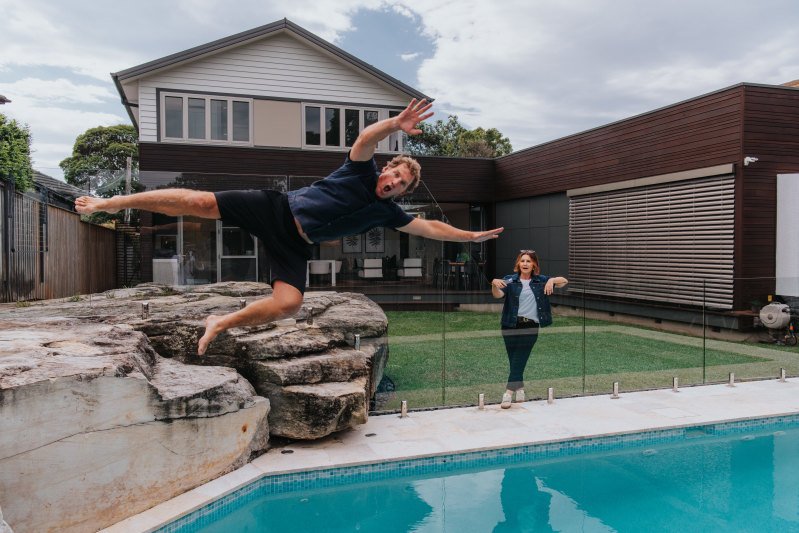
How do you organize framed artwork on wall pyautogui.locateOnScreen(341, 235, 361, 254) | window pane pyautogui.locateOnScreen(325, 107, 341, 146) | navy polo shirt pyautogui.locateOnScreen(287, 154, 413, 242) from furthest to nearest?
window pane pyautogui.locateOnScreen(325, 107, 341, 146)
framed artwork on wall pyautogui.locateOnScreen(341, 235, 361, 254)
navy polo shirt pyautogui.locateOnScreen(287, 154, 413, 242)

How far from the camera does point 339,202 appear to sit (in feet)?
10.1

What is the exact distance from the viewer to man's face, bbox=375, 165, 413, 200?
311 cm

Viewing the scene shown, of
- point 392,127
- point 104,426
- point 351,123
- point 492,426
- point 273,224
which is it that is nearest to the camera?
point 392,127

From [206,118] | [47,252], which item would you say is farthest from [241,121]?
[47,252]

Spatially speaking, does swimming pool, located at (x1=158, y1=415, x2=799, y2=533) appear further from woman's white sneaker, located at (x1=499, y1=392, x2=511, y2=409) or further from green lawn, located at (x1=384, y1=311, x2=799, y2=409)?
green lawn, located at (x1=384, y1=311, x2=799, y2=409)

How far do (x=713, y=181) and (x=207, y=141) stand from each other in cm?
1157

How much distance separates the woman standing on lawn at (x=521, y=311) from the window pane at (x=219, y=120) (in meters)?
10.5

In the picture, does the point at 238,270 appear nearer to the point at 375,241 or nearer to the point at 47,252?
the point at 375,241

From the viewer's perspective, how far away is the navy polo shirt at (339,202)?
311 cm

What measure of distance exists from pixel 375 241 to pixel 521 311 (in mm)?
5252

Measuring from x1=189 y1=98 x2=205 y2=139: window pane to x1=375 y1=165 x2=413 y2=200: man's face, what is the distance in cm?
1247

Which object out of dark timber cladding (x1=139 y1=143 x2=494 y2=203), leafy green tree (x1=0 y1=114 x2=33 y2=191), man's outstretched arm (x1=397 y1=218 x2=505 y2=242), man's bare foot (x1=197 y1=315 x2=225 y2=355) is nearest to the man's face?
man's outstretched arm (x1=397 y1=218 x2=505 y2=242)

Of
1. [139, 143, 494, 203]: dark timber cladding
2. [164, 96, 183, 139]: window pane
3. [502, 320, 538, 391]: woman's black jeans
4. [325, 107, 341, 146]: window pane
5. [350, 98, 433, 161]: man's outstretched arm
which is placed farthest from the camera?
[325, 107, 341, 146]: window pane

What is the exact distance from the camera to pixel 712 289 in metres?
10.4
